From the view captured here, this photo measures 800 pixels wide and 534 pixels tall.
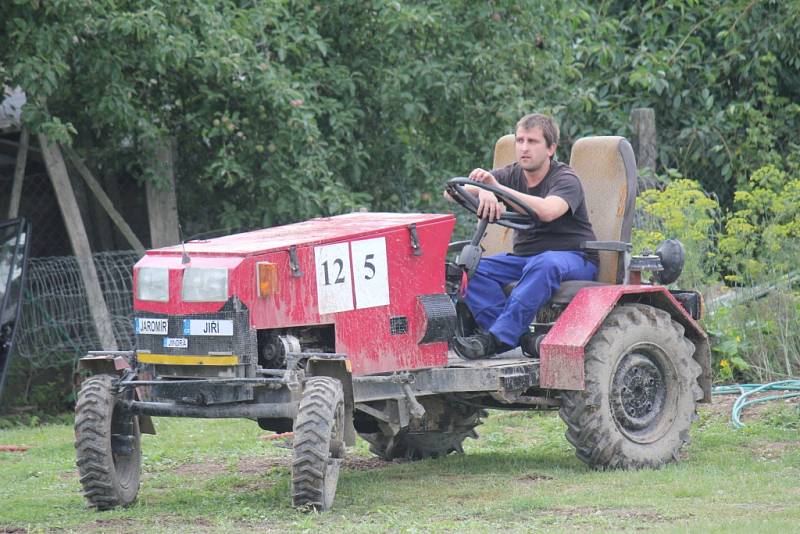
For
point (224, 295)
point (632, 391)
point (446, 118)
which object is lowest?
point (632, 391)

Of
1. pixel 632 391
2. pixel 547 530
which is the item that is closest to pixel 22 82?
pixel 632 391

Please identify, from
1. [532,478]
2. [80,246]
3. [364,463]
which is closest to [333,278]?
[532,478]

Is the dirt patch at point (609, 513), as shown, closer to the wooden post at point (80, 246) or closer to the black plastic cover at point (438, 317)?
the black plastic cover at point (438, 317)

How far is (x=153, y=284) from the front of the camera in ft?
21.0

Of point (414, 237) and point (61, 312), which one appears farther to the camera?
point (61, 312)

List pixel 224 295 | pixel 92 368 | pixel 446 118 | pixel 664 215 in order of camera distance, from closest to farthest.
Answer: pixel 224 295
pixel 92 368
pixel 664 215
pixel 446 118

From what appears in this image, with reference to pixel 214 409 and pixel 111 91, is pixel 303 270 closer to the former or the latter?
pixel 214 409

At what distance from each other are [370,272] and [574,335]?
1175 millimetres

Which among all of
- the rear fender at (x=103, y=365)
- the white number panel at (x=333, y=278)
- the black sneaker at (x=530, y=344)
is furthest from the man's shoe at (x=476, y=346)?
the rear fender at (x=103, y=365)

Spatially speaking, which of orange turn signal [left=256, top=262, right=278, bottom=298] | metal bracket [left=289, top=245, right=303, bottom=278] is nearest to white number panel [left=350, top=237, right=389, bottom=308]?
metal bracket [left=289, top=245, right=303, bottom=278]

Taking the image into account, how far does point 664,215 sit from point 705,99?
4.30m

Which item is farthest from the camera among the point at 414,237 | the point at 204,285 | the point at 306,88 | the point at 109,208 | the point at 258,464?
the point at 109,208

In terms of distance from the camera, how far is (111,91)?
1067 centimetres

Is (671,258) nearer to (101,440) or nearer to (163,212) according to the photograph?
(101,440)
